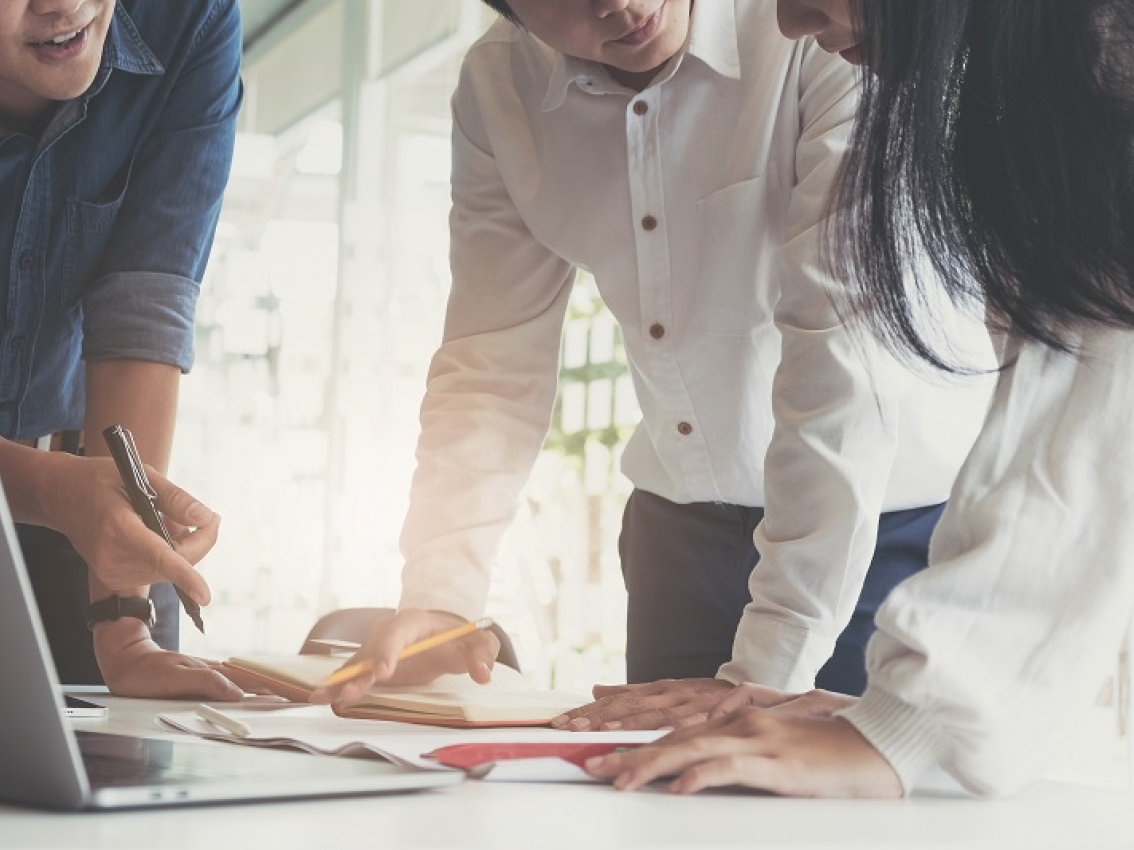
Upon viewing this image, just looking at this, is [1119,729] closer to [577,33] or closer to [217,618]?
[577,33]

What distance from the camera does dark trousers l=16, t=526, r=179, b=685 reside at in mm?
1652

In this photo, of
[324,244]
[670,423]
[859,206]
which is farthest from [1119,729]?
[324,244]

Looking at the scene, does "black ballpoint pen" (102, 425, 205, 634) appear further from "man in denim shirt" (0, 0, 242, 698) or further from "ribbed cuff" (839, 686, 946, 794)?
"ribbed cuff" (839, 686, 946, 794)

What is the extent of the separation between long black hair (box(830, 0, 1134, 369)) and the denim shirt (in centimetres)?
106

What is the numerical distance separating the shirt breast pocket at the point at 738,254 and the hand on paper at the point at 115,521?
600 mm

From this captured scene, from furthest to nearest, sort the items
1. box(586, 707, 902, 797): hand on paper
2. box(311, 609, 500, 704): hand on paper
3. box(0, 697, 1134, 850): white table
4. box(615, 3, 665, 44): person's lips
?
1. box(615, 3, 665, 44): person's lips
2. box(311, 609, 500, 704): hand on paper
3. box(586, 707, 902, 797): hand on paper
4. box(0, 697, 1134, 850): white table

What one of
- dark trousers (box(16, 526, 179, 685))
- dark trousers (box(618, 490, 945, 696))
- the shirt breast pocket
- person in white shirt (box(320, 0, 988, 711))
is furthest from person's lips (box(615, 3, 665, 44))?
dark trousers (box(16, 526, 179, 685))

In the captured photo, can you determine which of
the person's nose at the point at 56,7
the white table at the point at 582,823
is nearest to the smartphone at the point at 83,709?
the white table at the point at 582,823

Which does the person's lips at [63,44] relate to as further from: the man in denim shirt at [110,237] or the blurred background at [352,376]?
the blurred background at [352,376]

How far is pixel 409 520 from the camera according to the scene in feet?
5.34

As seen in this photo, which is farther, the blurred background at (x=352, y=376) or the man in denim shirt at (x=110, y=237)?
the blurred background at (x=352, y=376)

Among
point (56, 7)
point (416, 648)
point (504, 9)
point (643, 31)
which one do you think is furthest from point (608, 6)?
point (416, 648)

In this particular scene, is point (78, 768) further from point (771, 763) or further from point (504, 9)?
point (504, 9)

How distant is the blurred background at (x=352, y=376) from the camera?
454 cm
